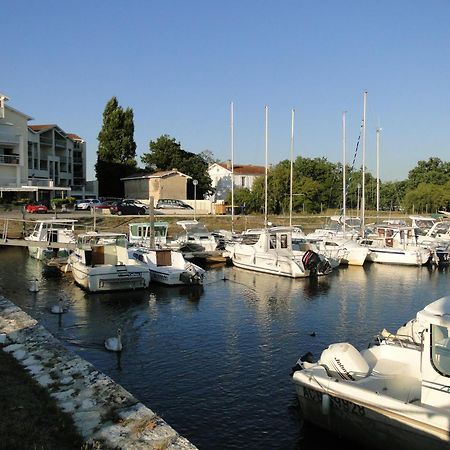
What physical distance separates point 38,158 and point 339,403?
73.1 meters

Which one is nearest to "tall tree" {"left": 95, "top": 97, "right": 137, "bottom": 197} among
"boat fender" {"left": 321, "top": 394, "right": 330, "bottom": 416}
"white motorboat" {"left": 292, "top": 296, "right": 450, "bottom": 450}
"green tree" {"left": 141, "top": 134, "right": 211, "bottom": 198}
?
"green tree" {"left": 141, "top": 134, "right": 211, "bottom": 198}

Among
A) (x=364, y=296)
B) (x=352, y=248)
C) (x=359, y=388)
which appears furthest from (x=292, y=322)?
(x=352, y=248)

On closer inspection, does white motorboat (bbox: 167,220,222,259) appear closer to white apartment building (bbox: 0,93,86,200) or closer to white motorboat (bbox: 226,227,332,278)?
white motorboat (bbox: 226,227,332,278)

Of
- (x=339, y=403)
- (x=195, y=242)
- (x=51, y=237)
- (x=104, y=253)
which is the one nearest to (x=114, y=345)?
(x=339, y=403)

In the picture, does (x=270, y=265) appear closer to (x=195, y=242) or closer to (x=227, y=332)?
(x=195, y=242)

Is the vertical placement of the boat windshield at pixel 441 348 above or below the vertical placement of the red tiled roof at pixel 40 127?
below

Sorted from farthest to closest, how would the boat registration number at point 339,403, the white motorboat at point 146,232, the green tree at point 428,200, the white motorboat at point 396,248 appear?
the green tree at point 428,200 < the white motorboat at point 396,248 < the white motorboat at point 146,232 < the boat registration number at point 339,403

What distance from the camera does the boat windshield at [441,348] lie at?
952cm

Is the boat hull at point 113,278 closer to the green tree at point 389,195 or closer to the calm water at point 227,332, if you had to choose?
the calm water at point 227,332

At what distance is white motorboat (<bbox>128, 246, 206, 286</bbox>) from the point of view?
28.8 m

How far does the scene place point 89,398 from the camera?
11195 mm

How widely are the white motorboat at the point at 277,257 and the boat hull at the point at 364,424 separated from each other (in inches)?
877

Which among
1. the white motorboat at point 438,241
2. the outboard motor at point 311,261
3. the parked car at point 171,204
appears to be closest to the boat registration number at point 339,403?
the outboard motor at point 311,261

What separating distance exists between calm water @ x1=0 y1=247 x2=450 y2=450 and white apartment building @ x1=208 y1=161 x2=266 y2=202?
60.5m
